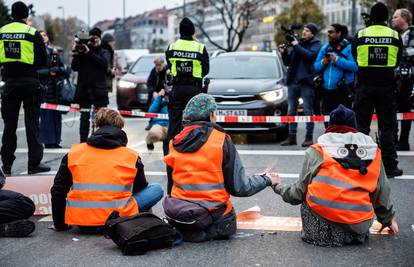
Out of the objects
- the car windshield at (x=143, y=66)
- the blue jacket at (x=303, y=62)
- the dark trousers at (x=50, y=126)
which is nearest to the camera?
the blue jacket at (x=303, y=62)

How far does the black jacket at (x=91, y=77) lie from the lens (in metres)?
12.1

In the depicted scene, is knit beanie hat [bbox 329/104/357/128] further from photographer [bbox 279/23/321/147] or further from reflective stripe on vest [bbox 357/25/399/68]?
photographer [bbox 279/23/321/147]

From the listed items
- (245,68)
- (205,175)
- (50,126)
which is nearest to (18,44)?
(50,126)

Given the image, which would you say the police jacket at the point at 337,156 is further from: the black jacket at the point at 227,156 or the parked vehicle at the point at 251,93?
the parked vehicle at the point at 251,93

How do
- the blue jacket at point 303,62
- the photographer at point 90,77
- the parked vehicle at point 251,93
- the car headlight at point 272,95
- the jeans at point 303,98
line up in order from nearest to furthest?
the photographer at point 90,77, the blue jacket at point 303,62, the jeans at point 303,98, the parked vehicle at point 251,93, the car headlight at point 272,95

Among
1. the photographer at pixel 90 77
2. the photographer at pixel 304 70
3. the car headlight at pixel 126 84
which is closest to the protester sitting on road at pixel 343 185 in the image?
the photographer at pixel 304 70

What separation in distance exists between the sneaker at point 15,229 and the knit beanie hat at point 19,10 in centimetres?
385

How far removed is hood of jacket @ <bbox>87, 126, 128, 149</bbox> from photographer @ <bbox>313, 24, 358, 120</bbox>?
18.3 ft

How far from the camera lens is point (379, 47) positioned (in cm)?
881

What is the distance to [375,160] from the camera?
575cm

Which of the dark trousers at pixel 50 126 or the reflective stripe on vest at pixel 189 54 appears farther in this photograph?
the dark trousers at pixel 50 126

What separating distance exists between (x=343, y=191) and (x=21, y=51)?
517 centimetres

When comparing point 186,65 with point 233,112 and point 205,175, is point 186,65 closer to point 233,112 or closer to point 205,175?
point 205,175

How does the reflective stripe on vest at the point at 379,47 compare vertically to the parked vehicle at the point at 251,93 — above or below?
above
